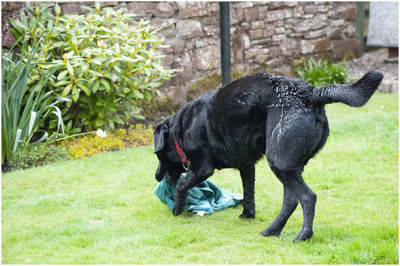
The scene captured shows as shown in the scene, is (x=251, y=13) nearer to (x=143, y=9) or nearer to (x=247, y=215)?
(x=143, y=9)

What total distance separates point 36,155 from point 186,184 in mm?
2615

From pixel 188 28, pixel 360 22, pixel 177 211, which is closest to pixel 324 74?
pixel 360 22

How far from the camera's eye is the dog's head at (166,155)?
4.43m

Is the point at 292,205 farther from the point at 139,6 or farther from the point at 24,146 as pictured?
the point at 139,6

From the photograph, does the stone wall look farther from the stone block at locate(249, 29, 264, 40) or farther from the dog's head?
the dog's head

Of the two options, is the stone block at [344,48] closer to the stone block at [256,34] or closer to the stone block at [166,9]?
the stone block at [256,34]

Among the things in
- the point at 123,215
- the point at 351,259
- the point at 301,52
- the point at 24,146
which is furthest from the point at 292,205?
the point at 301,52

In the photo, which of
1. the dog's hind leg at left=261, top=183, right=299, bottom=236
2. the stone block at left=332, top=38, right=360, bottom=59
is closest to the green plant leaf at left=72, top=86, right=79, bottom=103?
the dog's hind leg at left=261, top=183, right=299, bottom=236

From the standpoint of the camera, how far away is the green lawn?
11.6ft

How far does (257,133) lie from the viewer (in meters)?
3.90

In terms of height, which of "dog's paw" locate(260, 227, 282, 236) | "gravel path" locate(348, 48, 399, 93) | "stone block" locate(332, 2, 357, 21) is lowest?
"dog's paw" locate(260, 227, 282, 236)

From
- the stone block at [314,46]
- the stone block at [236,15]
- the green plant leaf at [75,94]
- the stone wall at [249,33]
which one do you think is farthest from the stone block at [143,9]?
the stone block at [314,46]

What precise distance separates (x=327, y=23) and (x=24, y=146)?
681 centimetres

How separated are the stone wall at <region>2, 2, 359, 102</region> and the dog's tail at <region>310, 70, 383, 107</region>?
191 inches
